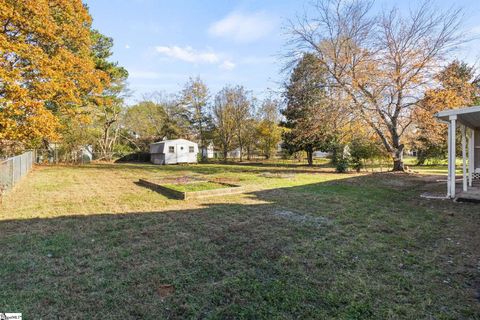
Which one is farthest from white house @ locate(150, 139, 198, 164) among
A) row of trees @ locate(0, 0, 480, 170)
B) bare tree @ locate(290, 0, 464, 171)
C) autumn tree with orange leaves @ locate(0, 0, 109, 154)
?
bare tree @ locate(290, 0, 464, 171)

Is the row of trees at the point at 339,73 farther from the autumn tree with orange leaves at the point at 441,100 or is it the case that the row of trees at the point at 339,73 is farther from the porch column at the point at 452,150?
the porch column at the point at 452,150

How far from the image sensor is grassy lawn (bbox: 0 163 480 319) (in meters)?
2.33

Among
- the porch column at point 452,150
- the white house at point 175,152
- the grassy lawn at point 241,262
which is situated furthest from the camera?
the white house at point 175,152

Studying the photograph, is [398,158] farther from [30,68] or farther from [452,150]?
[30,68]

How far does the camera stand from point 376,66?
13.3m

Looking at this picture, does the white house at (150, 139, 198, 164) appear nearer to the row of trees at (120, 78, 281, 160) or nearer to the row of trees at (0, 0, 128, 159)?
the row of trees at (120, 78, 281, 160)

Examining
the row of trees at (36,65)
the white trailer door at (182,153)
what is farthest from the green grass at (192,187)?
the white trailer door at (182,153)

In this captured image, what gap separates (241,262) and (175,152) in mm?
23288

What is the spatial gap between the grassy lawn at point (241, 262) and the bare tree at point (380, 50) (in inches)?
354

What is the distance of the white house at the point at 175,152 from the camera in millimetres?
25312

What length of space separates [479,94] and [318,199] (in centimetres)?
1688

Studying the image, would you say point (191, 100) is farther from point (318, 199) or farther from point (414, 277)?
point (414, 277)

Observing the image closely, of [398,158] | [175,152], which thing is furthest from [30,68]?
[398,158]

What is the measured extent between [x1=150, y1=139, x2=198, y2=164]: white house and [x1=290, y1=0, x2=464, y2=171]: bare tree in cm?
1521
